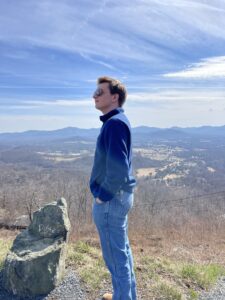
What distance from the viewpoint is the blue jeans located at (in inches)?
128

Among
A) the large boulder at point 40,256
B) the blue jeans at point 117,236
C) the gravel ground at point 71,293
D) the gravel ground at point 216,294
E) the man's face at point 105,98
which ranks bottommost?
the gravel ground at point 216,294

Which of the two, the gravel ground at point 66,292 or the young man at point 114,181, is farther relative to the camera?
the gravel ground at point 66,292

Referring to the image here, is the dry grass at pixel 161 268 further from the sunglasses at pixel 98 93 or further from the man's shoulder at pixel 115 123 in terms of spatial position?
the sunglasses at pixel 98 93

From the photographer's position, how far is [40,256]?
14.6 ft

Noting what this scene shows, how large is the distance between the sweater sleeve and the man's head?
23 centimetres

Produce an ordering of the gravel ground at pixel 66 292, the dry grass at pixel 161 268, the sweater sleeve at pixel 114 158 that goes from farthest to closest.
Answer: the dry grass at pixel 161 268 → the gravel ground at pixel 66 292 → the sweater sleeve at pixel 114 158

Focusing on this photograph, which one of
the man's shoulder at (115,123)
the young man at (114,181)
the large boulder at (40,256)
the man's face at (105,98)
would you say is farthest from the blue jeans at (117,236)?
the large boulder at (40,256)

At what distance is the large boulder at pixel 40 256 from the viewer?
4.39 m

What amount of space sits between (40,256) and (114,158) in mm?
2054

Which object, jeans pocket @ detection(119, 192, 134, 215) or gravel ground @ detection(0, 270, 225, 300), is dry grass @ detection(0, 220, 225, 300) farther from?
jeans pocket @ detection(119, 192, 134, 215)

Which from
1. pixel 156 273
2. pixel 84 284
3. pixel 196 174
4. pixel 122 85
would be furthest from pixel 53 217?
pixel 196 174

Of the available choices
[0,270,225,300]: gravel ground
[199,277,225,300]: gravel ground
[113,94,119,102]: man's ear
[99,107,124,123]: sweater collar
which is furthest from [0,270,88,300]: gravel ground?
[113,94,119,102]: man's ear

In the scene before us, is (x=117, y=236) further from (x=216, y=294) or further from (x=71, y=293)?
(x=216, y=294)

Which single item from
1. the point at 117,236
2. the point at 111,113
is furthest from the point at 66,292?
the point at 111,113
